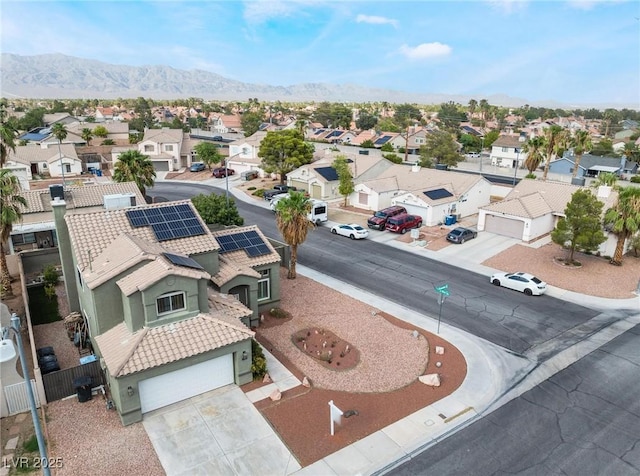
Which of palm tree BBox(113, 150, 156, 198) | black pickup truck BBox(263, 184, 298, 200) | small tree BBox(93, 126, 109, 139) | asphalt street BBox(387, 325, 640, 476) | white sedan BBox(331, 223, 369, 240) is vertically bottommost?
asphalt street BBox(387, 325, 640, 476)

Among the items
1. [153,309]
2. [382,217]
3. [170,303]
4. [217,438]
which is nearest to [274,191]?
[382,217]

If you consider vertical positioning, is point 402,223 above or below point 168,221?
below

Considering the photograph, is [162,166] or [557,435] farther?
[162,166]

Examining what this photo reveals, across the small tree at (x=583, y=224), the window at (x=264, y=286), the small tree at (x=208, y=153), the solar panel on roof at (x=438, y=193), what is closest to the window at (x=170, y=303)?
the window at (x=264, y=286)

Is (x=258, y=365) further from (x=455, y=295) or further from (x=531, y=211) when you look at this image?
(x=531, y=211)

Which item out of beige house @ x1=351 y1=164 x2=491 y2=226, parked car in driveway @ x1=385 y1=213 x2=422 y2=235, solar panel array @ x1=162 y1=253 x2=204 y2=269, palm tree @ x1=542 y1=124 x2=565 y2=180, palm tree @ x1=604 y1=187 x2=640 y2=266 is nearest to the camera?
solar panel array @ x1=162 y1=253 x2=204 y2=269

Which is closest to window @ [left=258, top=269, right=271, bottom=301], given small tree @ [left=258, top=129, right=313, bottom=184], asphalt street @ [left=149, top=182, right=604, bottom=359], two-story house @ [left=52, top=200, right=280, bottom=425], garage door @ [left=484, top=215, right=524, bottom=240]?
two-story house @ [left=52, top=200, right=280, bottom=425]

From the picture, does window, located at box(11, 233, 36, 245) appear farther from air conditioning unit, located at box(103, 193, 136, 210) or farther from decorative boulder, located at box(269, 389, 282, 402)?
decorative boulder, located at box(269, 389, 282, 402)
